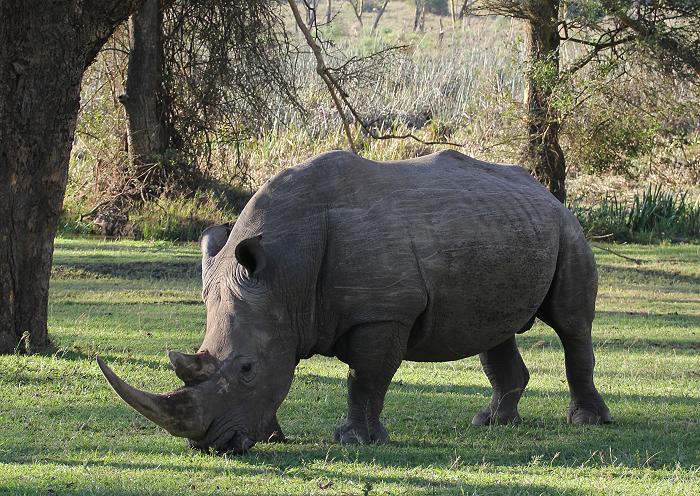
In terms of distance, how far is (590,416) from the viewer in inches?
355

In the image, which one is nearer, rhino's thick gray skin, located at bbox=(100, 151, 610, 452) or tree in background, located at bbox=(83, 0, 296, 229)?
rhino's thick gray skin, located at bbox=(100, 151, 610, 452)

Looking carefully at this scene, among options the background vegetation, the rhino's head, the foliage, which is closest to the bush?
the background vegetation

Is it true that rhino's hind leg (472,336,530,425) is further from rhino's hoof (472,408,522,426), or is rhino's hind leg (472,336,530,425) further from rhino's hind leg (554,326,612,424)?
rhino's hind leg (554,326,612,424)

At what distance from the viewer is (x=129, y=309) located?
48.3 ft

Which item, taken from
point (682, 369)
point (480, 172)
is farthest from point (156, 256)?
point (480, 172)

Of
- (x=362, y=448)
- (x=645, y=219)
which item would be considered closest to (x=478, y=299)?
(x=362, y=448)

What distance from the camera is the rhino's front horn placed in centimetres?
662

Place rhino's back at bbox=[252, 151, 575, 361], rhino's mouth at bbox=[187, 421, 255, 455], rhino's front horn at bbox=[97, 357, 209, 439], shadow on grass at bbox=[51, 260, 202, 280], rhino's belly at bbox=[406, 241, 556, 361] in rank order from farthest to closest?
shadow on grass at bbox=[51, 260, 202, 280] < rhino's belly at bbox=[406, 241, 556, 361] < rhino's back at bbox=[252, 151, 575, 361] < rhino's mouth at bbox=[187, 421, 255, 455] < rhino's front horn at bbox=[97, 357, 209, 439]

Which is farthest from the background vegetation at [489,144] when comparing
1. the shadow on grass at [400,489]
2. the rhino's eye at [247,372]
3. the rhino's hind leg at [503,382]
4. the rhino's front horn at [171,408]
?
the shadow on grass at [400,489]

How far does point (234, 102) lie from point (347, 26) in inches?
1593

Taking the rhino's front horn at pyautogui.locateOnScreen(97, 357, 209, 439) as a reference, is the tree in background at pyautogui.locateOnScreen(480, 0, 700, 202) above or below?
above

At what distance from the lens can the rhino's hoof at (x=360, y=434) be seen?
25.7ft

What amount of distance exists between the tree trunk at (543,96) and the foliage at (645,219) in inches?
66.3

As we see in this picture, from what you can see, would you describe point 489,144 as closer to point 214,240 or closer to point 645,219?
point 645,219
